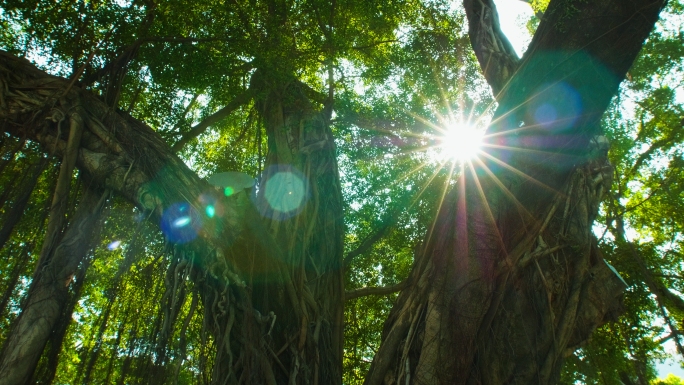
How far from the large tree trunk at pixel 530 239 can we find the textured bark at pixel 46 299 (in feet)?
5.97

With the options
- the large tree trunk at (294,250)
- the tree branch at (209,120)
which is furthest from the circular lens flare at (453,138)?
the tree branch at (209,120)

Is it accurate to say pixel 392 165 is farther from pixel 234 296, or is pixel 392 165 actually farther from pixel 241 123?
pixel 234 296

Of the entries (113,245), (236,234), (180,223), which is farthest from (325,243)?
(113,245)

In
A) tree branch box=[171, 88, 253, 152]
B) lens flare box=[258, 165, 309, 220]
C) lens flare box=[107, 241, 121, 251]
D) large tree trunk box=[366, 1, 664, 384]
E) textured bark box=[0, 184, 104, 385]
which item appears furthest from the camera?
lens flare box=[107, 241, 121, 251]

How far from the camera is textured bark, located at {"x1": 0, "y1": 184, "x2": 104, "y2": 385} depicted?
2492 mm

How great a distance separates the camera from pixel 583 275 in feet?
8.71

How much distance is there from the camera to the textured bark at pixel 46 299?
2.49 metres

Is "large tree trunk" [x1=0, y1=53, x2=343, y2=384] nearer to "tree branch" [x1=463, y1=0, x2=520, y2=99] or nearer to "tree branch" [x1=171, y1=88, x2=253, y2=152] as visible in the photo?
"tree branch" [x1=171, y1=88, x2=253, y2=152]

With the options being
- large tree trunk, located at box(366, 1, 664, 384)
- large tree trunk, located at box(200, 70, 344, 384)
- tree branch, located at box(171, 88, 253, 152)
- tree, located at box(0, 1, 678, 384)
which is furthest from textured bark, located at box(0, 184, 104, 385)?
large tree trunk, located at box(366, 1, 664, 384)

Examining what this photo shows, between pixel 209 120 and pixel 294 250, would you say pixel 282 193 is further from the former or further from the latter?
pixel 209 120

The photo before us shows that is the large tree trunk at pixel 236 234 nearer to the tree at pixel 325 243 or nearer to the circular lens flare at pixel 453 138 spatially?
the tree at pixel 325 243

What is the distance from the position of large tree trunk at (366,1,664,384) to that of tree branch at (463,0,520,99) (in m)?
0.67

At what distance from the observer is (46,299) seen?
2.75 m

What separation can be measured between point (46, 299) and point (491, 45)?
11.7ft
